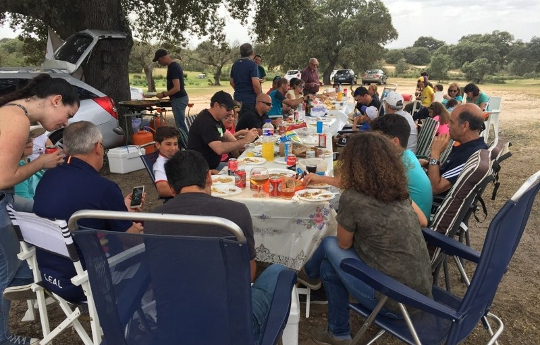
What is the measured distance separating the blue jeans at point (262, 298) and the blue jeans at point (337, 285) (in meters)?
0.38

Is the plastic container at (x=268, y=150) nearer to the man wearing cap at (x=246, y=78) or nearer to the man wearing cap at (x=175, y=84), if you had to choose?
the man wearing cap at (x=246, y=78)

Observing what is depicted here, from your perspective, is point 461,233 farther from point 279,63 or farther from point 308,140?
point 279,63

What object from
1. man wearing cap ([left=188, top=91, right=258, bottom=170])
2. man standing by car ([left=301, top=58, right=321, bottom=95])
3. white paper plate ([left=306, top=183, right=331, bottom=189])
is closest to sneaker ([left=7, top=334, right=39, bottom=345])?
white paper plate ([left=306, top=183, right=331, bottom=189])

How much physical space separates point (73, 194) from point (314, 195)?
5.03ft

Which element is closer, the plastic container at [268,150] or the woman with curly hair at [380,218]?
the woman with curly hair at [380,218]

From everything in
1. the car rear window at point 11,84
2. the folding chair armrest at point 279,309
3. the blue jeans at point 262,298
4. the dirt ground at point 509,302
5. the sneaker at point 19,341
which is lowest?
the dirt ground at point 509,302

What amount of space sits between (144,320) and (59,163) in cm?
131

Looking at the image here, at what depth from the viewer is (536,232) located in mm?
4488

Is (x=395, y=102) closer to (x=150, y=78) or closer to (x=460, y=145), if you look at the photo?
(x=460, y=145)

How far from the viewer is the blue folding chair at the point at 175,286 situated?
1396mm

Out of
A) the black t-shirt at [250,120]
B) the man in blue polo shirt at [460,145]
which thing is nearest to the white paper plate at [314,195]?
the man in blue polo shirt at [460,145]

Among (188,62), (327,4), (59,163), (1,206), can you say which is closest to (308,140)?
(59,163)

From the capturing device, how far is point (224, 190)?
9.78 ft

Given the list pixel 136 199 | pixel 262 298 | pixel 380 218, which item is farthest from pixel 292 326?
pixel 136 199
